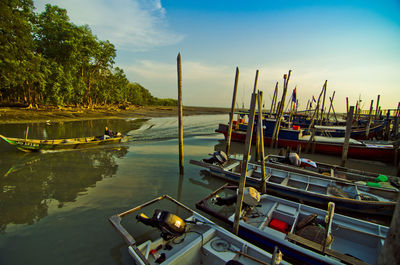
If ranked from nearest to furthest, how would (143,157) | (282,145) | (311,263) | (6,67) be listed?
(311,263)
(143,157)
(282,145)
(6,67)

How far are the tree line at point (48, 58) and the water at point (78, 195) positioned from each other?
712 inches

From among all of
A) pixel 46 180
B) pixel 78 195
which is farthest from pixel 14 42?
pixel 78 195

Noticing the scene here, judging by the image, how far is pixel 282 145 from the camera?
1905 cm

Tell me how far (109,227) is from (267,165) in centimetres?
914

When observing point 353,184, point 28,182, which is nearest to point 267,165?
point 353,184

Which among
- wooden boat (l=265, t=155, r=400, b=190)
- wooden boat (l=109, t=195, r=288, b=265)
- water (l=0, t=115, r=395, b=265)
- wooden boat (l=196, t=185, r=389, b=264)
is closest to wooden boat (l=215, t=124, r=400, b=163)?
water (l=0, t=115, r=395, b=265)

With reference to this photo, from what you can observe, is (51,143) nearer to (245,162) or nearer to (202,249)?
(202,249)

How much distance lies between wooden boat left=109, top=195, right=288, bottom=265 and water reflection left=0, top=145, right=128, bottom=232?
5016 mm

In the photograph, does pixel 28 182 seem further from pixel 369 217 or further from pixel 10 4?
pixel 10 4

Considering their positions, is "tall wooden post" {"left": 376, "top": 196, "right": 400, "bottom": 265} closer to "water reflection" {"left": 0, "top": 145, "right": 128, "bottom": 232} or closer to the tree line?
"water reflection" {"left": 0, "top": 145, "right": 128, "bottom": 232}

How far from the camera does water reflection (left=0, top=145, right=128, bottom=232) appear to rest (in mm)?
7062

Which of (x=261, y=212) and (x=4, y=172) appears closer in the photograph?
(x=261, y=212)

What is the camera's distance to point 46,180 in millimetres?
9758

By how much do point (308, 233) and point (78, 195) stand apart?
387 inches
